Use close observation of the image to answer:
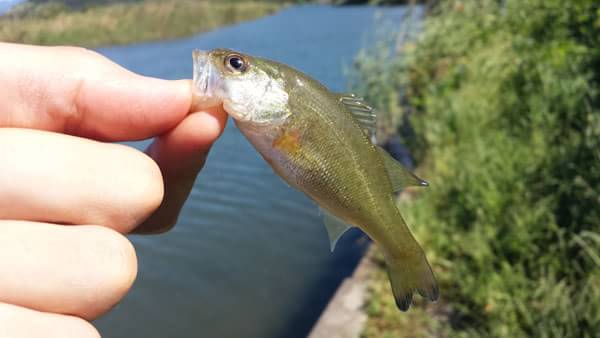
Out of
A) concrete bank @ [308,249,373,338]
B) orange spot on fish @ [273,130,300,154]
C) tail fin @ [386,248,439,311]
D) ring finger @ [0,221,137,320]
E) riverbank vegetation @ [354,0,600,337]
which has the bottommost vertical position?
concrete bank @ [308,249,373,338]

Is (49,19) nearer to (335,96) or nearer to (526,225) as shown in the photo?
(335,96)

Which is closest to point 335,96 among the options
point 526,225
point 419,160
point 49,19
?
point 49,19

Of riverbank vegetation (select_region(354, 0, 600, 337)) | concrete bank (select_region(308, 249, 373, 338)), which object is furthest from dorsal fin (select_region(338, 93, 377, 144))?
concrete bank (select_region(308, 249, 373, 338))

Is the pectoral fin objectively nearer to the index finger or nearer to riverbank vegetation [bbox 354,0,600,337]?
the index finger

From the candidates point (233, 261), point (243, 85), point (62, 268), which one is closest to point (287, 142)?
point (243, 85)

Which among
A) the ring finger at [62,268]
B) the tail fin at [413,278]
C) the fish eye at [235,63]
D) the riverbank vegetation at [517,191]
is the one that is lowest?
the riverbank vegetation at [517,191]

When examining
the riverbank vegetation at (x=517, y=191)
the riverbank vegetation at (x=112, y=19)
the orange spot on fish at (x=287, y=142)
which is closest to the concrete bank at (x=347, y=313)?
the riverbank vegetation at (x=517, y=191)

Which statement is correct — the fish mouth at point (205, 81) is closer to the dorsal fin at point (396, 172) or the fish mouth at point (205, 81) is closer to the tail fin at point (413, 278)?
the dorsal fin at point (396, 172)

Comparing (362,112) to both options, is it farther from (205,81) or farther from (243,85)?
(205,81)
